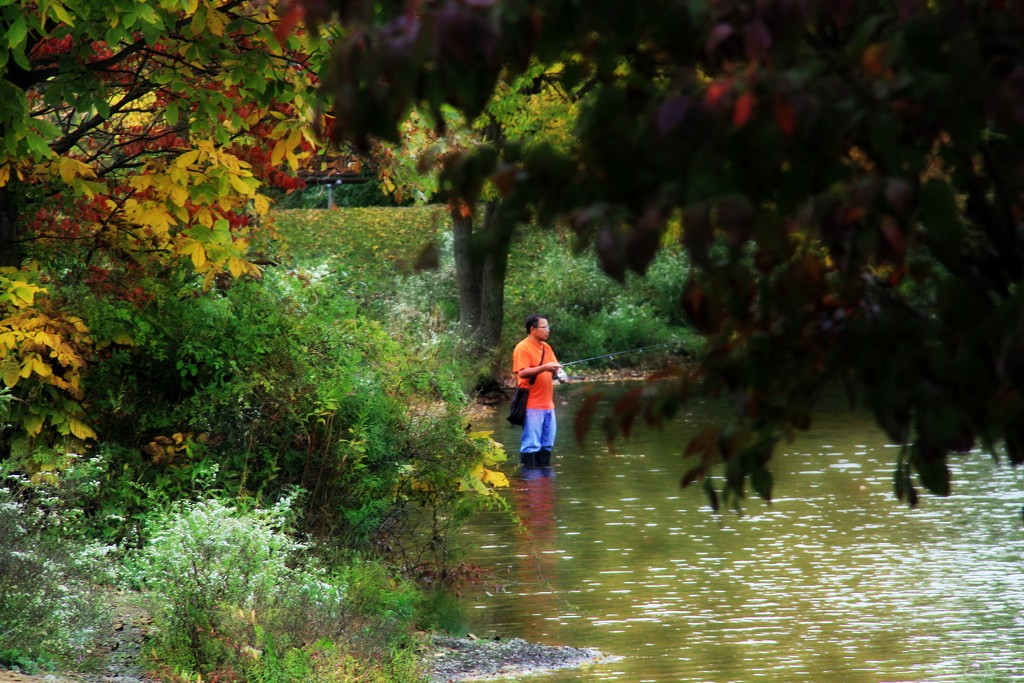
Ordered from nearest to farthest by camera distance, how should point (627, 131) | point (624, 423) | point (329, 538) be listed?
point (627, 131)
point (624, 423)
point (329, 538)

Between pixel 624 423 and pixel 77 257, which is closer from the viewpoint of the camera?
pixel 624 423

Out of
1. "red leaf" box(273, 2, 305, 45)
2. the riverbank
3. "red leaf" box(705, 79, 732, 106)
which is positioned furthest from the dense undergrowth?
"red leaf" box(705, 79, 732, 106)

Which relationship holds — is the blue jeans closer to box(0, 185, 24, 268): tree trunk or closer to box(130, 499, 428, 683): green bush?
box(0, 185, 24, 268): tree trunk

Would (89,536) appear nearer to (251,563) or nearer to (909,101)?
(251,563)

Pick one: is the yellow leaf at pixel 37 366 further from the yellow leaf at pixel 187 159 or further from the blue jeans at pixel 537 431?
the blue jeans at pixel 537 431

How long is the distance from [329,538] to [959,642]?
4.10 metres

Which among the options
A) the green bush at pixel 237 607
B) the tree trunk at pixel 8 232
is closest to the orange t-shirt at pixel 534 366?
the tree trunk at pixel 8 232

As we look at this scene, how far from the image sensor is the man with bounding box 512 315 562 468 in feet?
58.1

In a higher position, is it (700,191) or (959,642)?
(700,191)

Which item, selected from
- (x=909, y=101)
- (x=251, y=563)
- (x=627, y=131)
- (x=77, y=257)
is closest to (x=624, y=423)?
(x=627, y=131)

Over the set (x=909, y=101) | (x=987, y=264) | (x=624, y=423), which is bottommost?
(x=624, y=423)

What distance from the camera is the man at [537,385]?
1770 cm

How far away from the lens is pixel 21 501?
345 inches

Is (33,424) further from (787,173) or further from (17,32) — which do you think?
(787,173)
